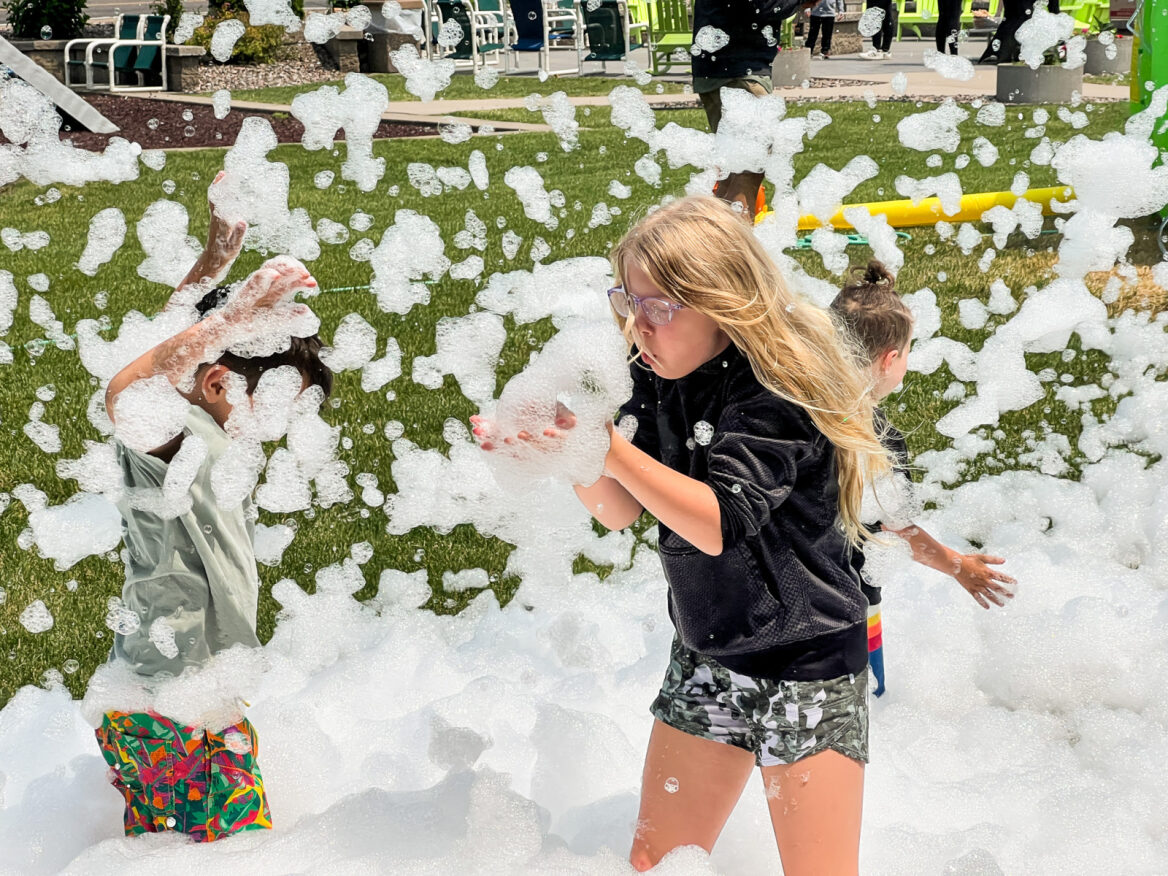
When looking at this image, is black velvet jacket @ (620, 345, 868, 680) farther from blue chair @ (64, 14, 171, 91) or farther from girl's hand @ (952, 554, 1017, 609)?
blue chair @ (64, 14, 171, 91)

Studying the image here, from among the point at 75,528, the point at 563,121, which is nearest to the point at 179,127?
the point at 563,121

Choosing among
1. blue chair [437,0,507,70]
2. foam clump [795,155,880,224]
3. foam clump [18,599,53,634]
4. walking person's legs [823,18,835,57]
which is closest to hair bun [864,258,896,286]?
foam clump [18,599,53,634]

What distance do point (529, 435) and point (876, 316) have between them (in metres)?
1.04

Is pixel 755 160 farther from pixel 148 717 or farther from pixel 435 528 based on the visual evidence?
pixel 148 717

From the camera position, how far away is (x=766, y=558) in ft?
6.13

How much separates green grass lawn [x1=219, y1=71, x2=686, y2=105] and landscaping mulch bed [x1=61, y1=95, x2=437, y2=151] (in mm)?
1217

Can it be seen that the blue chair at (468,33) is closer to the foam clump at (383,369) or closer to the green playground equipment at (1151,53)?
the green playground equipment at (1151,53)

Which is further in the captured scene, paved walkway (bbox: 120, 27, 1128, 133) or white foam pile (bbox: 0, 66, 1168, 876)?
paved walkway (bbox: 120, 27, 1128, 133)

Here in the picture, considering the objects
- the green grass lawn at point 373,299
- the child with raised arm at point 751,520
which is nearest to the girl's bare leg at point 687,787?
the child with raised arm at point 751,520

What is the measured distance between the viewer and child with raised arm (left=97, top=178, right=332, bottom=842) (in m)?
1.99

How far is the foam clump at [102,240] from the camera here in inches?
243

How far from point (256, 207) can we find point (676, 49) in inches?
534

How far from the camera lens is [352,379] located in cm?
461

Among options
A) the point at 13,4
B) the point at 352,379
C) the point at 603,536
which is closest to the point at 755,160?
the point at 352,379
